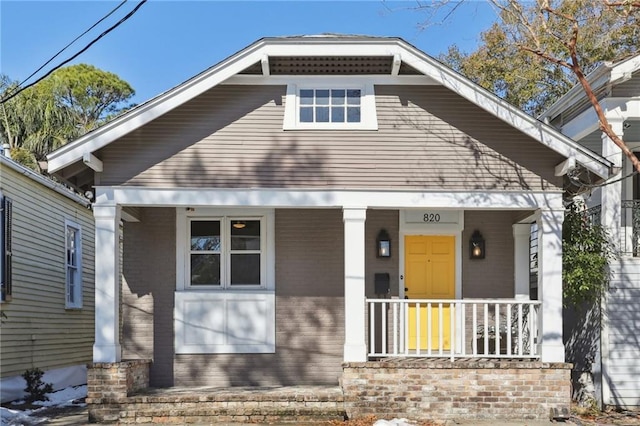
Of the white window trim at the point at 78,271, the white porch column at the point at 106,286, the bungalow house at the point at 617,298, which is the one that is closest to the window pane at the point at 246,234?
the white porch column at the point at 106,286

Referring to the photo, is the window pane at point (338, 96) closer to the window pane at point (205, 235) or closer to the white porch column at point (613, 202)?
the window pane at point (205, 235)

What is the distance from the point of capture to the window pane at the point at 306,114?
10.9m

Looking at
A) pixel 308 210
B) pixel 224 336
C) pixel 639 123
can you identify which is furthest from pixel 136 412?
pixel 639 123

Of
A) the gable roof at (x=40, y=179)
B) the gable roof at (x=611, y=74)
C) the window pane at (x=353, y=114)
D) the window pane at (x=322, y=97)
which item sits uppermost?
the gable roof at (x=611, y=74)

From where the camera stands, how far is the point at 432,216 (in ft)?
39.4

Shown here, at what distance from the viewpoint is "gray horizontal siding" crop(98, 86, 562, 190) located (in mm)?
10586

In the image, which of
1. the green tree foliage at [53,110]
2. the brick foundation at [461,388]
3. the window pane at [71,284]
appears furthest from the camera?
the green tree foliage at [53,110]

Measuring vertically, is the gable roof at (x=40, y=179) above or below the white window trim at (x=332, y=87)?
below

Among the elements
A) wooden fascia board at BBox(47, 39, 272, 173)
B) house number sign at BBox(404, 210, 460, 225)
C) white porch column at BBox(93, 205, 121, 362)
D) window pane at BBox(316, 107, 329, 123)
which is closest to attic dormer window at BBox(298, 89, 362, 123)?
window pane at BBox(316, 107, 329, 123)

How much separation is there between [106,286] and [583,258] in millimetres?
6979

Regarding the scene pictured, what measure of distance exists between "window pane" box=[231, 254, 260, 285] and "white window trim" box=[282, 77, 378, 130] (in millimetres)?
2412

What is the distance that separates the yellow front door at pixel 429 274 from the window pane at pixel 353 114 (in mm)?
2303

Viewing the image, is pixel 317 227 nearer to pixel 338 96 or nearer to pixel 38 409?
pixel 338 96

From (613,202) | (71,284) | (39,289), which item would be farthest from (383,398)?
(71,284)
